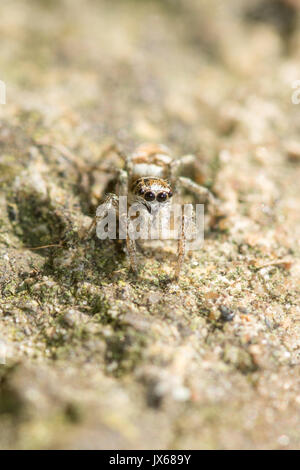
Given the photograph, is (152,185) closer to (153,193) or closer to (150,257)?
(153,193)

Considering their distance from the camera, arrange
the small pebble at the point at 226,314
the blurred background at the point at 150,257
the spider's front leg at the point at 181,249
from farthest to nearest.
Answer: the spider's front leg at the point at 181,249, the small pebble at the point at 226,314, the blurred background at the point at 150,257

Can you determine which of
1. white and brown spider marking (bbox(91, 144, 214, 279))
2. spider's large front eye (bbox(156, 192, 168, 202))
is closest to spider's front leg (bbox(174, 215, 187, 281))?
white and brown spider marking (bbox(91, 144, 214, 279))

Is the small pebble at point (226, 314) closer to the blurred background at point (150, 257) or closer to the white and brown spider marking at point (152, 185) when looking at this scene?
the blurred background at point (150, 257)

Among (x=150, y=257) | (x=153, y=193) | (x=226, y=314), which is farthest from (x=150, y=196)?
(x=226, y=314)

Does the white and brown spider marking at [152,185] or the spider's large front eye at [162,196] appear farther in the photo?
the spider's large front eye at [162,196]

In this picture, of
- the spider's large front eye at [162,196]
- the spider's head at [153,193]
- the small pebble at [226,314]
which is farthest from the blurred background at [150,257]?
the spider's large front eye at [162,196]

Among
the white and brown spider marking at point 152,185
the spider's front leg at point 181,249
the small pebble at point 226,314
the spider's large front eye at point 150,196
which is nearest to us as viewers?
the small pebble at point 226,314

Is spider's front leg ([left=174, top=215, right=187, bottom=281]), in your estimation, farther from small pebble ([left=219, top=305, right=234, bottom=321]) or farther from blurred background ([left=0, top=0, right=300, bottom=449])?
small pebble ([left=219, top=305, right=234, bottom=321])
